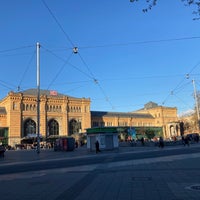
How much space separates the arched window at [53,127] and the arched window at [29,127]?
18.4 ft

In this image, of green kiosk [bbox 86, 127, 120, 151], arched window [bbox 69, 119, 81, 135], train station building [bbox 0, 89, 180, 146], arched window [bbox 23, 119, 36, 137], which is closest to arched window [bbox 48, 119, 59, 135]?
train station building [bbox 0, 89, 180, 146]

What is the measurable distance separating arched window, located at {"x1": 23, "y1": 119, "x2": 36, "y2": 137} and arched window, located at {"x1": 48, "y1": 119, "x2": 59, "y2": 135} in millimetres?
5600

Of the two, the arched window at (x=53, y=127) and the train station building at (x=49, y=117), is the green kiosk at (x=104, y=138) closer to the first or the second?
the train station building at (x=49, y=117)

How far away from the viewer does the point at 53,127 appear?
4028 inches

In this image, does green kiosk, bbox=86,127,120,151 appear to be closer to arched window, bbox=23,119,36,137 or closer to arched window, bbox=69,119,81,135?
arched window, bbox=23,119,36,137

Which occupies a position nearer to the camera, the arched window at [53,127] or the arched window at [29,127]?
the arched window at [29,127]

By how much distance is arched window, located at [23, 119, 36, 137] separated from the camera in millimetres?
94969

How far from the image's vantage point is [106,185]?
33.8 ft

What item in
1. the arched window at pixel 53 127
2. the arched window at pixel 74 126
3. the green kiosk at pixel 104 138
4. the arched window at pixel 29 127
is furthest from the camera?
the arched window at pixel 74 126

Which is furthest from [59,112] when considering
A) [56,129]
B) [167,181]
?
[167,181]

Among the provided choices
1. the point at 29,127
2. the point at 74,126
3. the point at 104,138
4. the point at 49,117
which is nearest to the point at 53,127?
the point at 49,117

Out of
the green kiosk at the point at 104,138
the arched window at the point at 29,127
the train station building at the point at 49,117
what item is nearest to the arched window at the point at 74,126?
the train station building at the point at 49,117

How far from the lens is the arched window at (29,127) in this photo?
312 feet

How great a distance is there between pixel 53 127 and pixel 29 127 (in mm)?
8901
